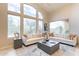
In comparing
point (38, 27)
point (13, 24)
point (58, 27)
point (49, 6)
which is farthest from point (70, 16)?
point (13, 24)

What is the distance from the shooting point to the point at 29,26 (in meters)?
2.64

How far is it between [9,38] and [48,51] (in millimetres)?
1560

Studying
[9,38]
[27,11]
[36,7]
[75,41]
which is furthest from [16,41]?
[75,41]

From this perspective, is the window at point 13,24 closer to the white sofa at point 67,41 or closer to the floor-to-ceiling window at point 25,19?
the floor-to-ceiling window at point 25,19

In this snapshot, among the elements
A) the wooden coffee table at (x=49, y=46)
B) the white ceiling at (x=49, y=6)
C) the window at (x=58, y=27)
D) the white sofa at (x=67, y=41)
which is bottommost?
the wooden coffee table at (x=49, y=46)

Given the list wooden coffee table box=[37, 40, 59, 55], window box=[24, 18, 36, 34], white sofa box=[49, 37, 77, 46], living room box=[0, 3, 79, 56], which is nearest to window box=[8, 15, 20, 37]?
living room box=[0, 3, 79, 56]

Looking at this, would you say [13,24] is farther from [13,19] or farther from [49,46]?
[49,46]

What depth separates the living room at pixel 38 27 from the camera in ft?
8.21

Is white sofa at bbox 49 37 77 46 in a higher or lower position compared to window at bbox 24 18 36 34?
lower

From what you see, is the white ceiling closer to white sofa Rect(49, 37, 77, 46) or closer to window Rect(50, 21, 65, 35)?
window Rect(50, 21, 65, 35)

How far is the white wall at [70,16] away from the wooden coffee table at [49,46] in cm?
85

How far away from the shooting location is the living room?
2504mm

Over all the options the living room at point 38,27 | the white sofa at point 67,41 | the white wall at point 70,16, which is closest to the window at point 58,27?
the living room at point 38,27

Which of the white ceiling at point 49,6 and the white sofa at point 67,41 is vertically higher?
the white ceiling at point 49,6
